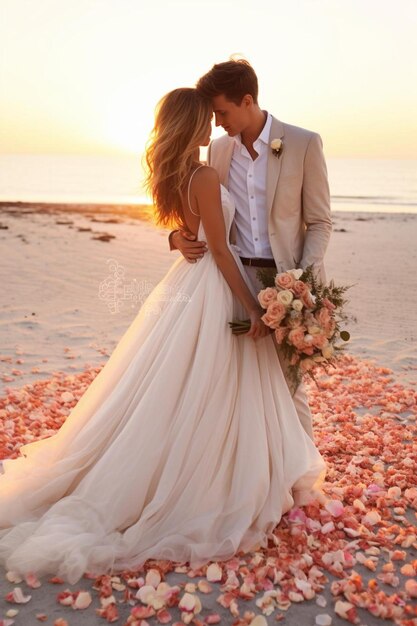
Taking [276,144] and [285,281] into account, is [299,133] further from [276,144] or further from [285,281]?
[285,281]

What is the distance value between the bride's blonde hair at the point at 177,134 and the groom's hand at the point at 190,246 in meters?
0.38

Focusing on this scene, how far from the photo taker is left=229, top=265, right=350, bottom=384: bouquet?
12.1 ft

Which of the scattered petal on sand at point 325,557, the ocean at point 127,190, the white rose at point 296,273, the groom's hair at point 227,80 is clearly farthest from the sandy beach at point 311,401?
the ocean at point 127,190

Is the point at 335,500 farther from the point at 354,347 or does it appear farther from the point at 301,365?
the point at 354,347

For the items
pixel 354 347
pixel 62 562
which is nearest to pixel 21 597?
pixel 62 562

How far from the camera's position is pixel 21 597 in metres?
3.27

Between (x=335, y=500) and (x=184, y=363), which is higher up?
(x=184, y=363)

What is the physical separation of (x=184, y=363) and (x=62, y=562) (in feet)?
4.27

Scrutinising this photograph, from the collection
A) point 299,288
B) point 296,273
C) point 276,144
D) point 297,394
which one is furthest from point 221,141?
point 297,394

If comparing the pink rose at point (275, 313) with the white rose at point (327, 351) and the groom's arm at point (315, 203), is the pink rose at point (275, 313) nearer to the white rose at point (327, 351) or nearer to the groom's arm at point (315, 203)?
the white rose at point (327, 351)

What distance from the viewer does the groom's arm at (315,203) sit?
13.5ft

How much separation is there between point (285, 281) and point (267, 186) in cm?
74

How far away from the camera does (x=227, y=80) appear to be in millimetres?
3932

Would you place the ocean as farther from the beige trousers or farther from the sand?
the beige trousers
